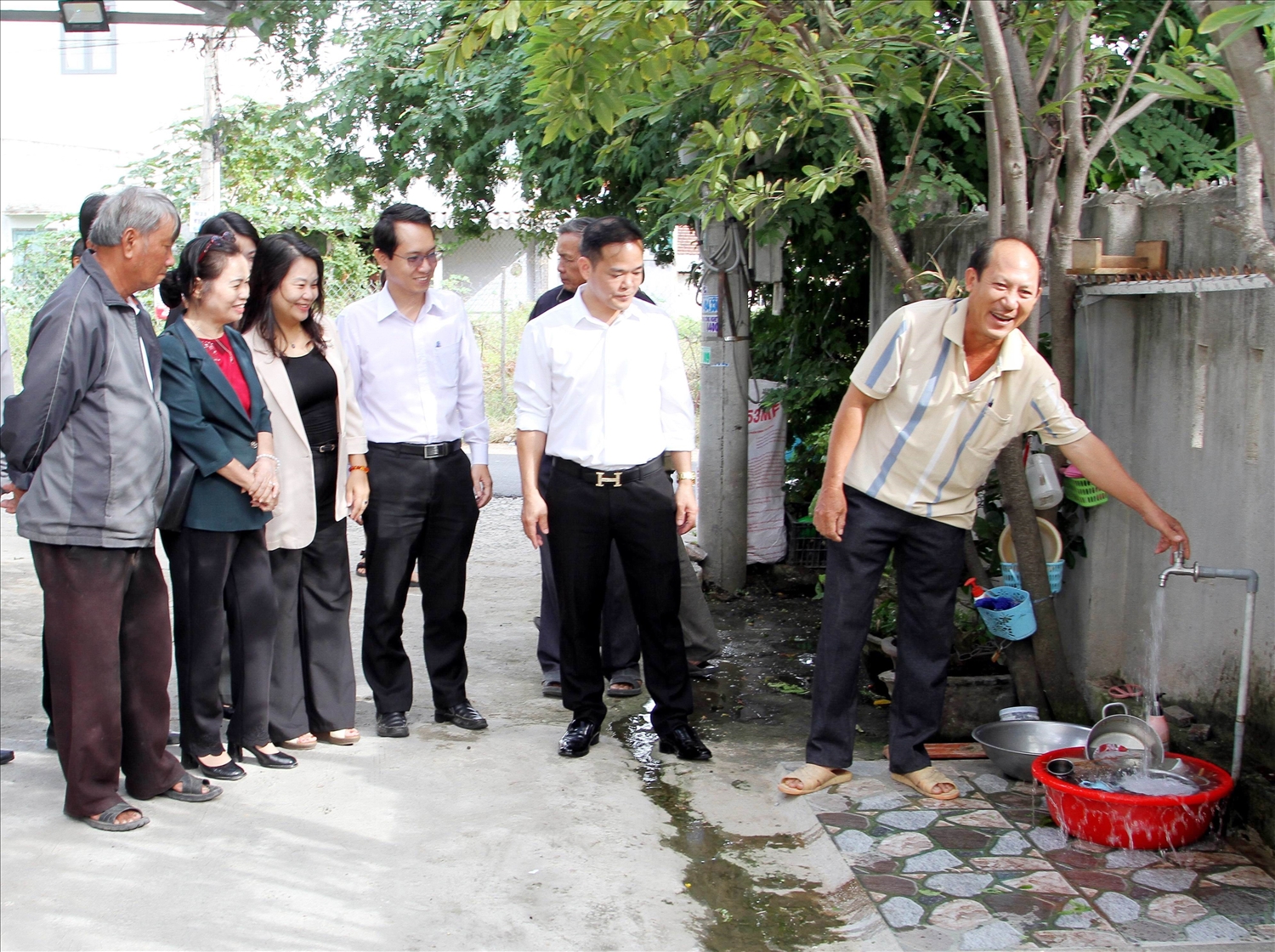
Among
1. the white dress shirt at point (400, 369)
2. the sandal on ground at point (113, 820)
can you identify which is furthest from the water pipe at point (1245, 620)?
the sandal on ground at point (113, 820)

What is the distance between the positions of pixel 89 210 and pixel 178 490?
1066 mm

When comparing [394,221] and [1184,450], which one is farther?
[394,221]

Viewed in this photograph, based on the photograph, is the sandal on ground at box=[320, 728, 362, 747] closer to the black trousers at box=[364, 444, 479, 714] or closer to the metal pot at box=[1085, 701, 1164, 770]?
the black trousers at box=[364, 444, 479, 714]

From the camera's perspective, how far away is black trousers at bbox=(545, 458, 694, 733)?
4.47 metres

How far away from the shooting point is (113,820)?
381cm

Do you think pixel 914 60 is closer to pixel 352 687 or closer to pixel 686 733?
pixel 686 733

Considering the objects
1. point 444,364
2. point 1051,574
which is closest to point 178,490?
point 444,364

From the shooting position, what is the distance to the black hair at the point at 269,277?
4.41 m

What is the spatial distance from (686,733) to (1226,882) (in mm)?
1930

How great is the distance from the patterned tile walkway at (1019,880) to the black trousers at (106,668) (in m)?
2.26

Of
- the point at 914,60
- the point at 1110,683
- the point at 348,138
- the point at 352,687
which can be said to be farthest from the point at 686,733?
the point at 348,138

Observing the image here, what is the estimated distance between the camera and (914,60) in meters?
5.69

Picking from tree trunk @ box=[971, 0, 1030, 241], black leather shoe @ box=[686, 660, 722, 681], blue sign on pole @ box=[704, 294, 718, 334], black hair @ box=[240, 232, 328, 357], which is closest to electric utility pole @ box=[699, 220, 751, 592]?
blue sign on pole @ box=[704, 294, 718, 334]

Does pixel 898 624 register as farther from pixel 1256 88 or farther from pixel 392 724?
pixel 1256 88
